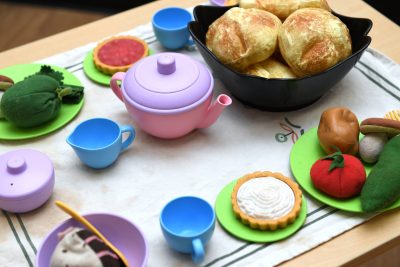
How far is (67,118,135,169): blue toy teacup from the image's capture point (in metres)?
0.80

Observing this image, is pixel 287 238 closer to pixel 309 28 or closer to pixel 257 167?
pixel 257 167

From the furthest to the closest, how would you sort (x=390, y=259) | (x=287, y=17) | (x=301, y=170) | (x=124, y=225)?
(x=390, y=259) < (x=287, y=17) < (x=301, y=170) < (x=124, y=225)

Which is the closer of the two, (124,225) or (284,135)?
(124,225)

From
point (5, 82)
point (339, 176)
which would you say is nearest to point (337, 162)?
point (339, 176)

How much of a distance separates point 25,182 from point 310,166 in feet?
1.37

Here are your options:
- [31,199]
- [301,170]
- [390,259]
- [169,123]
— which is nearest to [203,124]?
[169,123]

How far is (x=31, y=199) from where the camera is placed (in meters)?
0.75

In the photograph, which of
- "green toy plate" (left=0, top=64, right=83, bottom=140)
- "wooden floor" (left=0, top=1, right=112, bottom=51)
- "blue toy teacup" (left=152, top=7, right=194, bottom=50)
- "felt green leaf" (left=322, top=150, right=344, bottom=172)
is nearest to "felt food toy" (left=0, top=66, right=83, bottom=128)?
"green toy plate" (left=0, top=64, right=83, bottom=140)

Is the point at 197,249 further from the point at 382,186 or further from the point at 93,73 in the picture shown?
the point at 93,73

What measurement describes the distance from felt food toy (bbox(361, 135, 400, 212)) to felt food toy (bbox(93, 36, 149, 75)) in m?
0.48

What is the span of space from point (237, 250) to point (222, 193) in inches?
3.8

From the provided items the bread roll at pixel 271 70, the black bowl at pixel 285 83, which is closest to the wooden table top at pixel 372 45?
the black bowl at pixel 285 83

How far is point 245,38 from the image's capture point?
0.85 metres

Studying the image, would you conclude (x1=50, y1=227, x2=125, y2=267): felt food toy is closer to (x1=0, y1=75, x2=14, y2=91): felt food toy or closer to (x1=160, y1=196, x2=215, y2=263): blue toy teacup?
(x1=160, y1=196, x2=215, y2=263): blue toy teacup
